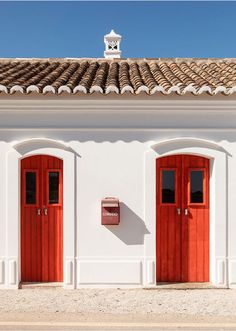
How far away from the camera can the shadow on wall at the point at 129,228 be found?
734cm

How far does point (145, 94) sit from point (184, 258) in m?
3.28

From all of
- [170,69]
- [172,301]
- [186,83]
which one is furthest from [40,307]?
[170,69]

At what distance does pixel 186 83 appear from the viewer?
7.51 m

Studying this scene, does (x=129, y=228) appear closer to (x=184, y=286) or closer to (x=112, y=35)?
(x=184, y=286)

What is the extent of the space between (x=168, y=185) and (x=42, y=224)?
260 centimetres

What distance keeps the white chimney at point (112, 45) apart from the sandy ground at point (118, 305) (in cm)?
785

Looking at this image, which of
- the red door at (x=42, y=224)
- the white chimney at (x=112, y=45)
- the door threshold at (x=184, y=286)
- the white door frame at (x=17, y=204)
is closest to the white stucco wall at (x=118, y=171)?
the white door frame at (x=17, y=204)

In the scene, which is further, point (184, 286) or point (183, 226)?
point (183, 226)

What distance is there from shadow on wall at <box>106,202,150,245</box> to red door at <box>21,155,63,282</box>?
1143 mm

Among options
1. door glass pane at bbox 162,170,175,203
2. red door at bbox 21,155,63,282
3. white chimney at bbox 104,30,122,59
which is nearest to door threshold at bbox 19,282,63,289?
red door at bbox 21,155,63,282

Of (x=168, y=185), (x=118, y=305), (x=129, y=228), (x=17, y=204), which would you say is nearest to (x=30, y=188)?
(x=17, y=204)

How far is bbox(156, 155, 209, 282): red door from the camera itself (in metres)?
7.59

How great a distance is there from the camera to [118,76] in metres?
8.63

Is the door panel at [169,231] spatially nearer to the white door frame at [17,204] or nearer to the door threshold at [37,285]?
the white door frame at [17,204]
